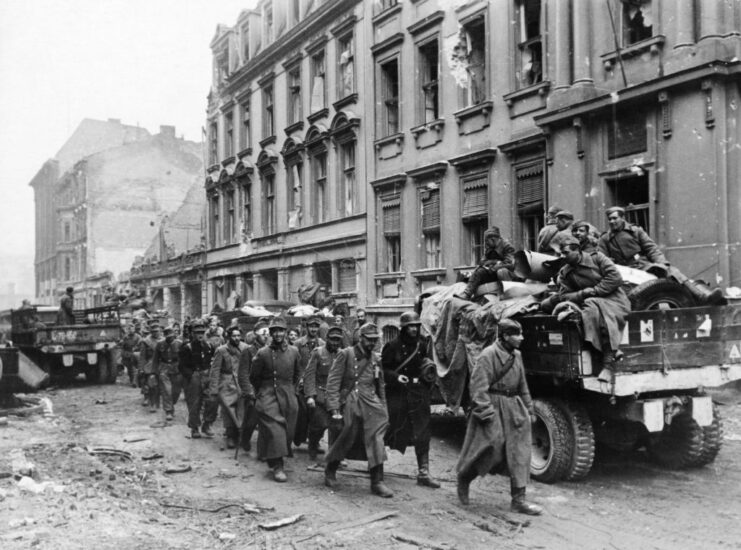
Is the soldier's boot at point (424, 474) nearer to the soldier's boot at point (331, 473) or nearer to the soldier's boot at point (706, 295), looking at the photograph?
the soldier's boot at point (331, 473)

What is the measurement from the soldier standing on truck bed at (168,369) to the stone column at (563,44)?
8.67m

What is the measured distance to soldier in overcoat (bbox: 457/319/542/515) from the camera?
6.45 meters

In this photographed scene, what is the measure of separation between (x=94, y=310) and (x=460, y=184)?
11.0m

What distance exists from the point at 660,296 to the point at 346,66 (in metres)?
16.2

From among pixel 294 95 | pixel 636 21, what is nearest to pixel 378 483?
pixel 636 21

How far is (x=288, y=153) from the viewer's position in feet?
82.5

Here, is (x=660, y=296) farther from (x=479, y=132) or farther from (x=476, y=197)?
(x=479, y=132)

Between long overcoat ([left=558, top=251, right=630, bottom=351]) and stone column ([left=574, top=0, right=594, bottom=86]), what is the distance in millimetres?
6826

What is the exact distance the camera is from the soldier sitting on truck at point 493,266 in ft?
30.4

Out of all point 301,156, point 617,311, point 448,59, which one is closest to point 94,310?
point 301,156

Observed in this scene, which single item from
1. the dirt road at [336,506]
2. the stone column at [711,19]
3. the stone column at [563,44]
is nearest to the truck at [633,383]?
the dirt road at [336,506]

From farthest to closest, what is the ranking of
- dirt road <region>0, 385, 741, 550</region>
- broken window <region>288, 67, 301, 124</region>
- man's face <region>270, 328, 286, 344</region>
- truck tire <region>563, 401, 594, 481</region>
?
broken window <region>288, 67, 301, 124</region>, man's face <region>270, 328, 286, 344</region>, truck tire <region>563, 401, 594, 481</region>, dirt road <region>0, 385, 741, 550</region>

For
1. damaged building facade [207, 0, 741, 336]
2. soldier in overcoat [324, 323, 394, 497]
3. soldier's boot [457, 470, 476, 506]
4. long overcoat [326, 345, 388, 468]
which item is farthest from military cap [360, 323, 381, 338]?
damaged building facade [207, 0, 741, 336]

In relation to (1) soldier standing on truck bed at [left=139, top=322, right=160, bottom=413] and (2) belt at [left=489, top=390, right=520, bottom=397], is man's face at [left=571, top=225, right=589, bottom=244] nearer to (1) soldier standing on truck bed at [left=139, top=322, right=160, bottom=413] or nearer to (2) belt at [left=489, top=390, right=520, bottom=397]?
(2) belt at [left=489, top=390, right=520, bottom=397]
